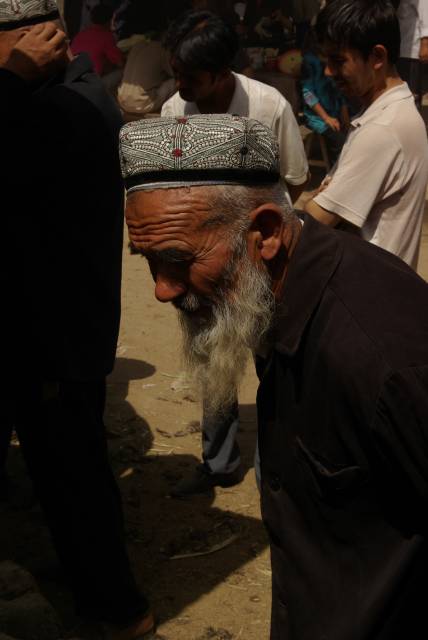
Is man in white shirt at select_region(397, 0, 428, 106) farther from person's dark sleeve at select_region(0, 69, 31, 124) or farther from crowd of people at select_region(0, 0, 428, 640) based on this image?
person's dark sleeve at select_region(0, 69, 31, 124)

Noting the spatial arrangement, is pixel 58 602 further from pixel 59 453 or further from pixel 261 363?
pixel 261 363

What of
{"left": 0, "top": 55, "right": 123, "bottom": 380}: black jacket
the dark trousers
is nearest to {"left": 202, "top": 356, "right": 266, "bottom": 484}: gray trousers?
the dark trousers

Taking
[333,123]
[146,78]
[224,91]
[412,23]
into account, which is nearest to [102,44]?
[146,78]

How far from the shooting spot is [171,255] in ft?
6.42

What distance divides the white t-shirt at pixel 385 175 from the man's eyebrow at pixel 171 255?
1554 millimetres

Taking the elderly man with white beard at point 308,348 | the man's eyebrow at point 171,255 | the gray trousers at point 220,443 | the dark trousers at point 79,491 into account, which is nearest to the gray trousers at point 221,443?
the gray trousers at point 220,443

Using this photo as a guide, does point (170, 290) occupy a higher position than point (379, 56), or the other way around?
point (379, 56)

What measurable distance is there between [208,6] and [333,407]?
35.2 feet

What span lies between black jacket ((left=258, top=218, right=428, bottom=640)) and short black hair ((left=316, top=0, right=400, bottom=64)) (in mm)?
1792

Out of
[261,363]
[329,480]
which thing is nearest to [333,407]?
[329,480]

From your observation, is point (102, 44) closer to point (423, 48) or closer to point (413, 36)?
point (413, 36)

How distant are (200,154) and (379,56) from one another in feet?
6.17

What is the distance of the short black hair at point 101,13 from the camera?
1177cm

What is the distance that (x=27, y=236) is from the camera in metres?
3.04
